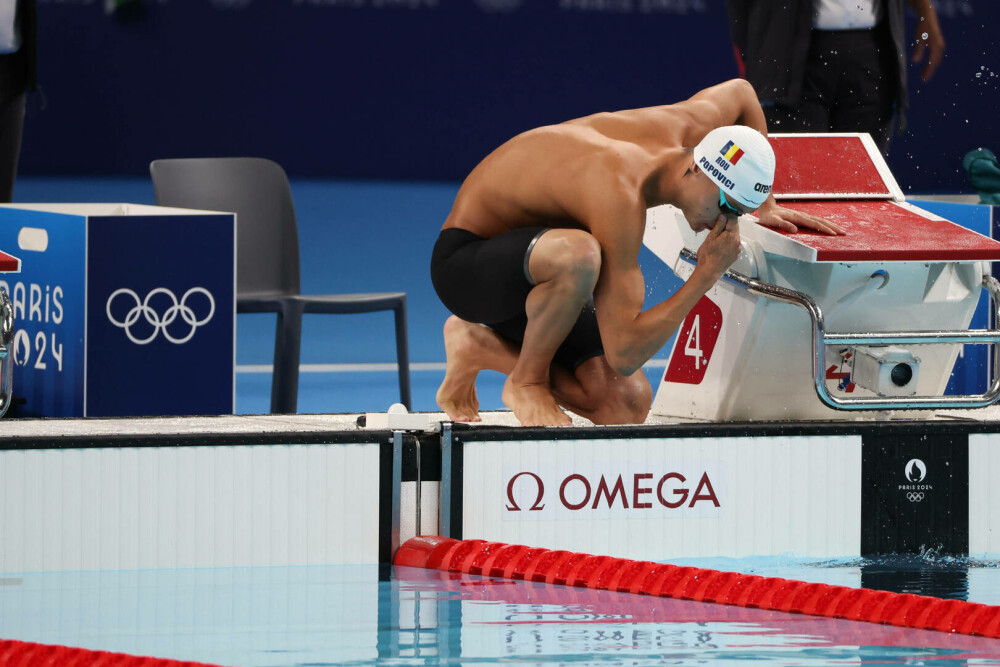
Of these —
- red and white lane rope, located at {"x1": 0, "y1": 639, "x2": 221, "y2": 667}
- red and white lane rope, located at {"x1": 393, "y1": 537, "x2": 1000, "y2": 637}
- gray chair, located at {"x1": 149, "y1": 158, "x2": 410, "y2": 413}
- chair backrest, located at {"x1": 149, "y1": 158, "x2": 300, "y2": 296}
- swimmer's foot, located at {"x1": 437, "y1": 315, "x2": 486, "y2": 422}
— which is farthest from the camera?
chair backrest, located at {"x1": 149, "y1": 158, "x2": 300, "y2": 296}

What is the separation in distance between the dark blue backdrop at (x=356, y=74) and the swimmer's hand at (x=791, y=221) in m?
6.55

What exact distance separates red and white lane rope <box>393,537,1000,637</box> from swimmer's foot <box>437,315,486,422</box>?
1.72 ft

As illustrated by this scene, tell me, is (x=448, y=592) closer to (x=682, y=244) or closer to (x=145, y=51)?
(x=682, y=244)

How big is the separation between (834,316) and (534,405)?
702mm

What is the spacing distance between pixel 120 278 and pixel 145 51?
5949 mm

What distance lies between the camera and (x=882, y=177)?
3861 mm

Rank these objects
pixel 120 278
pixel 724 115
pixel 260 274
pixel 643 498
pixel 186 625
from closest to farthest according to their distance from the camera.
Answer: pixel 186 625 < pixel 643 498 < pixel 724 115 < pixel 120 278 < pixel 260 274

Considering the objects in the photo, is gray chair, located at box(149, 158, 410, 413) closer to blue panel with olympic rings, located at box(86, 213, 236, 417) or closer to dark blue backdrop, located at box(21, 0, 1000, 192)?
blue panel with olympic rings, located at box(86, 213, 236, 417)

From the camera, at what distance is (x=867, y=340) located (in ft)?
11.1

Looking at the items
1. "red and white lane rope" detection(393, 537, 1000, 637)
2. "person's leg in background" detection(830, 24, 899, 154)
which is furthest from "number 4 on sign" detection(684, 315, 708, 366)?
"person's leg in background" detection(830, 24, 899, 154)

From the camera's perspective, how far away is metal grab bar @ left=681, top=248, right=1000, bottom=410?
11.0ft

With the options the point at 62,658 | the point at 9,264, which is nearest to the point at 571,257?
the point at 9,264

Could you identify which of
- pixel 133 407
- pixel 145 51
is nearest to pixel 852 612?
pixel 133 407

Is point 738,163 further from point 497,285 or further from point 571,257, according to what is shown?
point 497,285
